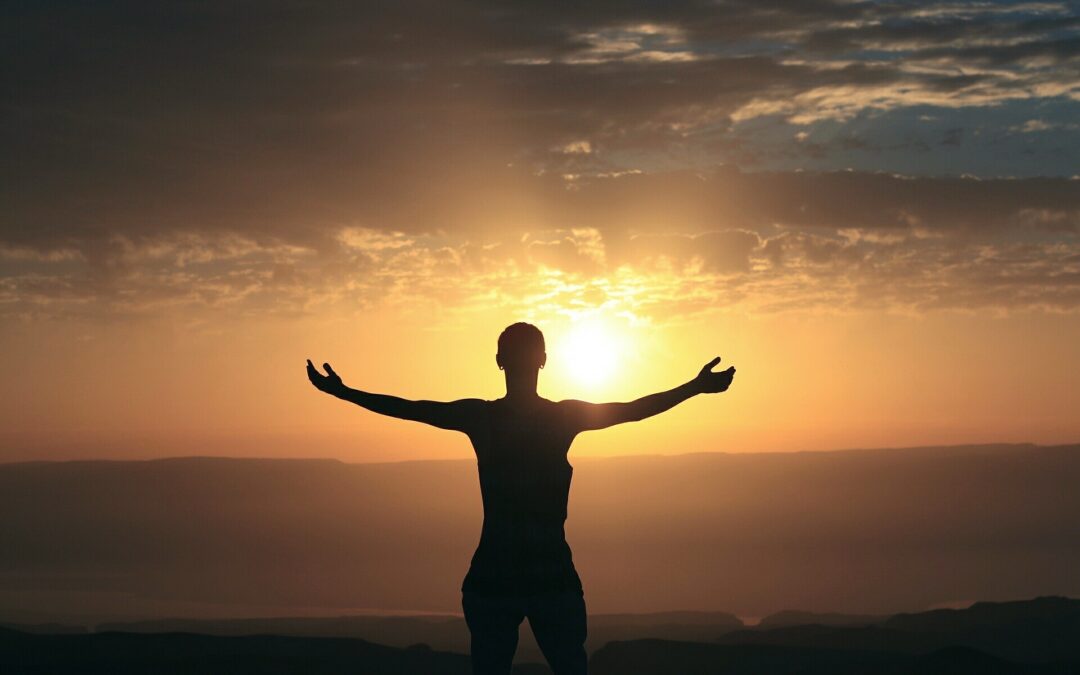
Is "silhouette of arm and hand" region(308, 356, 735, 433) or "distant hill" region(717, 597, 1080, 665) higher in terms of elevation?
"distant hill" region(717, 597, 1080, 665)

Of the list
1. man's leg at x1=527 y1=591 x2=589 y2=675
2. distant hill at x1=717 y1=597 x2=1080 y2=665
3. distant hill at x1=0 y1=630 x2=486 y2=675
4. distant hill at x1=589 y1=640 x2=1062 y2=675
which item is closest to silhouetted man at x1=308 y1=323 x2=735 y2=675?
man's leg at x1=527 y1=591 x2=589 y2=675

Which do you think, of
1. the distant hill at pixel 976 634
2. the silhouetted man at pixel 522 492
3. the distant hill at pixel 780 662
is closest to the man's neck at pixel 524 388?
the silhouetted man at pixel 522 492

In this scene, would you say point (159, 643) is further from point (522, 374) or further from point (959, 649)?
point (522, 374)

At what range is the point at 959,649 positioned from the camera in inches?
1232

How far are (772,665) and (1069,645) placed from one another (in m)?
43.6

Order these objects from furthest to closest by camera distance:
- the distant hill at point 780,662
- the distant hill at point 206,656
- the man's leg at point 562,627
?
the distant hill at point 780,662, the distant hill at point 206,656, the man's leg at point 562,627

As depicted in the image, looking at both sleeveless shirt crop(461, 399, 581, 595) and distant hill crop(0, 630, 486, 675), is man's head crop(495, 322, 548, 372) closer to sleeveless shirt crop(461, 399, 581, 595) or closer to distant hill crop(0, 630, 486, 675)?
sleeveless shirt crop(461, 399, 581, 595)

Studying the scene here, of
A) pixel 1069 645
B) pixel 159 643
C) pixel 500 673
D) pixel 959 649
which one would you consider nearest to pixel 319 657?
pixel 159 643

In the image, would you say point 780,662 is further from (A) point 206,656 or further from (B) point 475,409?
(B) point 475,409

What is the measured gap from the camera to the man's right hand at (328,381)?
28.9 ft

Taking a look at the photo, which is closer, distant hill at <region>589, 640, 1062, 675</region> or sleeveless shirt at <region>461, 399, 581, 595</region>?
sleeveless shirt at <region>461, 399, 581, 595</region>

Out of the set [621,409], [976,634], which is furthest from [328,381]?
[976,634]

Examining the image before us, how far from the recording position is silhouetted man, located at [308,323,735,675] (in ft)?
27.7

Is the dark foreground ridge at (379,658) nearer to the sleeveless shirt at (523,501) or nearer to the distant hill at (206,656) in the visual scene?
the distant hill at (206,656)
